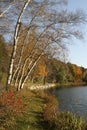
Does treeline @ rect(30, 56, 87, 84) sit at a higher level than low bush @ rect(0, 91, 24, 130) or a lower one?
lower

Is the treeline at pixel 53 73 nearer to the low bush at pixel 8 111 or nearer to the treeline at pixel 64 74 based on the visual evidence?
the treeline at pixel 64 74

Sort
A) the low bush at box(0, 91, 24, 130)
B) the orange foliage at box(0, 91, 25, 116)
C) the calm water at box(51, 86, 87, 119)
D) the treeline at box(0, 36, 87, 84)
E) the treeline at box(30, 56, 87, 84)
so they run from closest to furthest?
the low bush at box(0, 91, 24, 130)
the orange foliage at box(0, 91, 25, 116)
the calm water at box(51, 86, 87, 119)
the treeline at box(0, 36, 87, 84)
the treeline at box(30, 56, 87, 84)

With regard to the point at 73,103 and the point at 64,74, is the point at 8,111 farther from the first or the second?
the point at 64,74

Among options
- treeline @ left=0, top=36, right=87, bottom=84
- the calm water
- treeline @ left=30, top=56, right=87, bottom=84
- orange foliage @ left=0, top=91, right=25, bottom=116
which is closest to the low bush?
orange foliage @ left=0, top=91, right=25, bottom=116

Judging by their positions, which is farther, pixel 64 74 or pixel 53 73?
pixel 64 74

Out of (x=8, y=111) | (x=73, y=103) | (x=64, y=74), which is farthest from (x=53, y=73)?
(x=8, y=111)

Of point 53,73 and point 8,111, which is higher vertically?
point 8,111

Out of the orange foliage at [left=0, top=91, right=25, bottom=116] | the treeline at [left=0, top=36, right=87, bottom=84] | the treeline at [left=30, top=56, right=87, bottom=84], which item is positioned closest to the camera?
the orange foliage at [left=0, top=91, right=25, bottom=116]

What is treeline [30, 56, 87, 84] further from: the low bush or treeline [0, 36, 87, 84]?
the low bush

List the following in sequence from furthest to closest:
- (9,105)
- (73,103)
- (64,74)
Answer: (64,74) < (73,103) < (9,105)

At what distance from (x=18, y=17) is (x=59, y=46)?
5302mm

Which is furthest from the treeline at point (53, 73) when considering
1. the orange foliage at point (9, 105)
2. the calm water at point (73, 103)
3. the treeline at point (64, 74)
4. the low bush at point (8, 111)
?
the low bush at point (8, 111)

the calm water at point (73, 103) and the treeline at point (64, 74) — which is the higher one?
the calm water at point (73, 103)

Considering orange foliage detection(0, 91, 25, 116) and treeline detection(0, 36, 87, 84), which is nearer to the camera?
orange foliage detection(0, 91, 25, 116)
